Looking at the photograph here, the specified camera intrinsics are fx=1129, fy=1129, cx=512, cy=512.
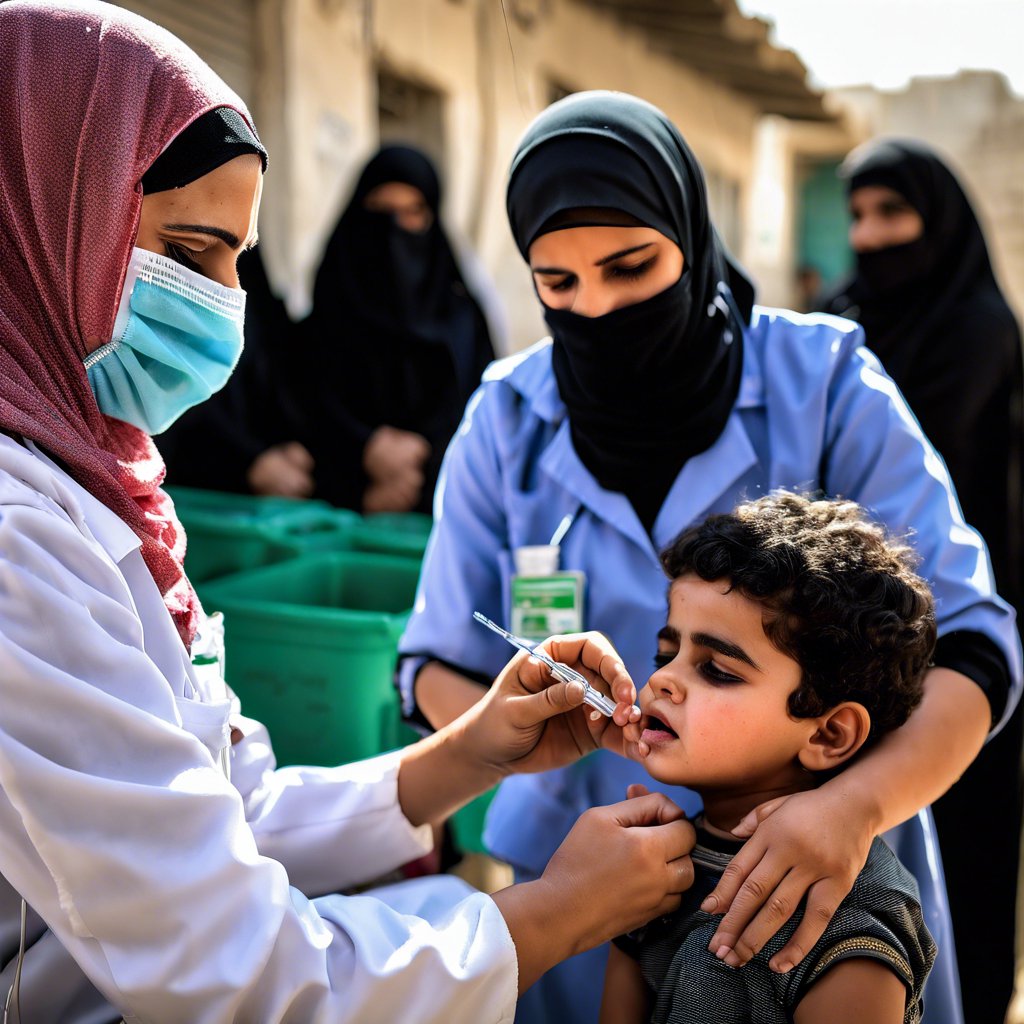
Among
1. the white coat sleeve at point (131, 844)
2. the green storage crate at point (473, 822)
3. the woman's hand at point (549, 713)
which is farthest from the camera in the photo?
the green storage crate at point (473, 822)

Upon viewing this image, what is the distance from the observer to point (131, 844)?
115 centimetres

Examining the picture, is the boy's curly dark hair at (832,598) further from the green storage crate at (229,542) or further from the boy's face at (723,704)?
the green storage crate at (229,542)

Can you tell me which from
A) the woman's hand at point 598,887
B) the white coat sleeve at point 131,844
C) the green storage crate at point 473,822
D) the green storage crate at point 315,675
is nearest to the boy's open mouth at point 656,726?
the woman's hand at point 598,887

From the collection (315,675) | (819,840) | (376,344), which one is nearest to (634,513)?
(819,840)

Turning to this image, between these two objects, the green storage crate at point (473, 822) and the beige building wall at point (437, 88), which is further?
the beige building wall at point (437, 88)

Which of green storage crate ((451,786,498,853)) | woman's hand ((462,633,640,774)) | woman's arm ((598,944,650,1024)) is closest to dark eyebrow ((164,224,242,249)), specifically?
woman's hand ((462,633,640,774))

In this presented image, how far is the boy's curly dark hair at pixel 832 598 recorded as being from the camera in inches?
58.4

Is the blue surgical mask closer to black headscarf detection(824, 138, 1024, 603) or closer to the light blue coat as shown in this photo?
the light blue coat

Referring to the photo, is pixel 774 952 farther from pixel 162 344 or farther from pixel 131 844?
pixel 162 344

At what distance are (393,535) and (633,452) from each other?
155 centimetres

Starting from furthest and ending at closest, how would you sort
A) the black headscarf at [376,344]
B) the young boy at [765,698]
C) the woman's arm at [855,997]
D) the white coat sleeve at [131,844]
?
the black headscarf at [376,344] < the young boy at [765,698] < the woman's arm at [855,997] < the white coat sleeve at [131,844]

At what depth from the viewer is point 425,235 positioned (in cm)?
439

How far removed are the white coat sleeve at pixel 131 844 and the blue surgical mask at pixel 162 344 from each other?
1.03 ft

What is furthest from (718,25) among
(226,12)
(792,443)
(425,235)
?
(792,443)
